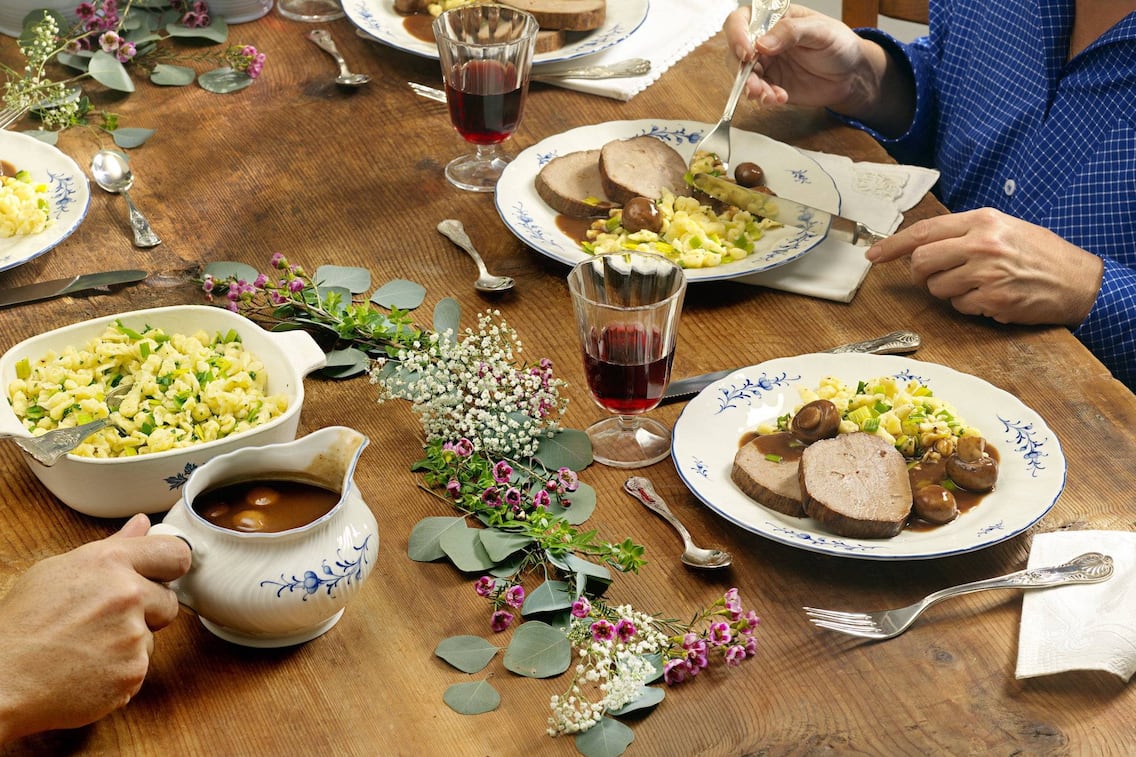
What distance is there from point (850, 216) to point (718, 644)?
100 centimetres

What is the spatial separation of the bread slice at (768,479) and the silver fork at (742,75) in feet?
2.55

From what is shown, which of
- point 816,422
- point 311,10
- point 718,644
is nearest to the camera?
point 718,644

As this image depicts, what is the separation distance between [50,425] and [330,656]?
45cm

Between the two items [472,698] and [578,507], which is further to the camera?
[578,507]

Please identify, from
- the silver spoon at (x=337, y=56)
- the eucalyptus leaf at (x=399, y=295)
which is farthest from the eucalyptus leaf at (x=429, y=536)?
the silver spoon at (x=337, y=56)

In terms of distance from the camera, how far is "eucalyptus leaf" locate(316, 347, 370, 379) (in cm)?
158

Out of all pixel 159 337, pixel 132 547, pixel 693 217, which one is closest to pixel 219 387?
pixel 159 337

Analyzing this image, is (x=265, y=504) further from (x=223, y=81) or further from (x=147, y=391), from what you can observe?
(x=223, y=81)

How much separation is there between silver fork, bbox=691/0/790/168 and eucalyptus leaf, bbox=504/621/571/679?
106 centimetres

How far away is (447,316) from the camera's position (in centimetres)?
168

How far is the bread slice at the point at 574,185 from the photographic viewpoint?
185 cm

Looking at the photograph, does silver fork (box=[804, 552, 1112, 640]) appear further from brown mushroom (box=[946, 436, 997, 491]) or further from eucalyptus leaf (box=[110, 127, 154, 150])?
eucalyptus leaf (box=[110, 127, 154, 150])

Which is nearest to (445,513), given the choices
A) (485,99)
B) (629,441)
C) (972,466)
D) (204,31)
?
(629,441)

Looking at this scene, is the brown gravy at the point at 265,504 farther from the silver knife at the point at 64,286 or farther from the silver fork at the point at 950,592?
the silver knife at the point at 64,286
